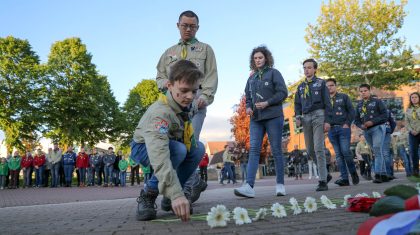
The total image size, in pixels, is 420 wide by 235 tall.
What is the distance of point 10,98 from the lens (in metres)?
32.2

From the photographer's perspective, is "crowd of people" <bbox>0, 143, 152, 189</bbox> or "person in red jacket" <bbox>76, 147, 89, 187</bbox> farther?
"person in red jacket" <bbox>76, 147, 89, 187</bbox>

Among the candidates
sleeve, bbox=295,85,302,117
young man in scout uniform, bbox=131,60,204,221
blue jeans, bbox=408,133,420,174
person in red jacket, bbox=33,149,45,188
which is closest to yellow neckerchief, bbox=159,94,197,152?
young man in scout uniform, bbox=131,60,204,221

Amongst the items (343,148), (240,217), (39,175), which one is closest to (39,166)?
(39,175)

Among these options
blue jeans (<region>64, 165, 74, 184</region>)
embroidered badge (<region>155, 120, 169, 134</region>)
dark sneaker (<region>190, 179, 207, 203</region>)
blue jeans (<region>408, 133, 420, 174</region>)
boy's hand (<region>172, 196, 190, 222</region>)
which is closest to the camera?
boy's hand (<region>172, 196, 190, 222</region>)

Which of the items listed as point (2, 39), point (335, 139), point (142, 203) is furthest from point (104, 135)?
point (142, 203)

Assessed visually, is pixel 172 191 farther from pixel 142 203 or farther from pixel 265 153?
pixel 265 153

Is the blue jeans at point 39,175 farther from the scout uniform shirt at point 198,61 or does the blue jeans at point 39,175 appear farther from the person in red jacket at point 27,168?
the scout uniform shirt at point 198,61

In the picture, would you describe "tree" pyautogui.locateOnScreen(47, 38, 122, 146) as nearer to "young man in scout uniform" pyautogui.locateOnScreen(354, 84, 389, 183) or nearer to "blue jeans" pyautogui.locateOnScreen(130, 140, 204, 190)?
"young man in scout uniform" pyautogui.locateOnScreen(354, 84, 389, 183)

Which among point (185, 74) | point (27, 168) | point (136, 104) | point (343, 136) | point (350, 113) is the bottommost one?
point (27, 168)

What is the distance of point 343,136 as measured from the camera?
769 centimetres

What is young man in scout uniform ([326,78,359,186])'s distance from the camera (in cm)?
766

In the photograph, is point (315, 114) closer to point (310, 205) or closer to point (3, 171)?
point (310, 205)

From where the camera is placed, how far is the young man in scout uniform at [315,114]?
658 cm

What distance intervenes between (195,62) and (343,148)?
4297mm
